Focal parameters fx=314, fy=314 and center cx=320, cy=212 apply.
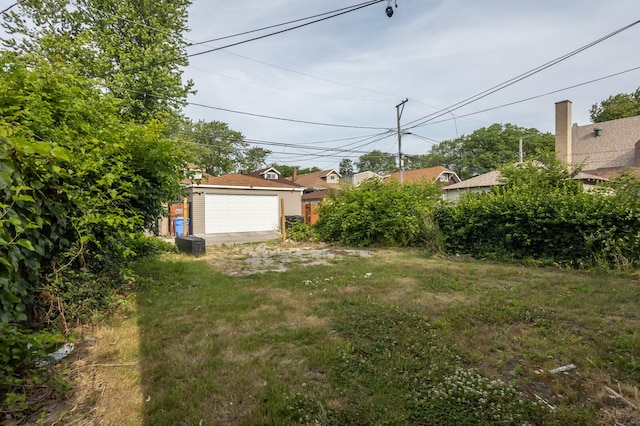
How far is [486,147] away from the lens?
3816 cm

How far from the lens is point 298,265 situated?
6.80m

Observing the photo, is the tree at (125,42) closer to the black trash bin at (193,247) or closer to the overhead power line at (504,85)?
the black trash bin at (193,247)

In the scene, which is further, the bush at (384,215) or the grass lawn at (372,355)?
the bush at (384,215)

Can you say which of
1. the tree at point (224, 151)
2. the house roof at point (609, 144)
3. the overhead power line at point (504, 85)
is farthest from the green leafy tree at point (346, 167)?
the overhead power line at point (504, 85)

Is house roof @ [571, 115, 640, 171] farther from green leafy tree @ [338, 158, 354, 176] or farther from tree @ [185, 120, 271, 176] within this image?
green leafy tree @ [338, 158, 354, 176]

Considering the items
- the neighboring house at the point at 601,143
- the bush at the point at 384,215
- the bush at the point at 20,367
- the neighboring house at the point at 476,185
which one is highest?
the neighboring house at the point at 601,143

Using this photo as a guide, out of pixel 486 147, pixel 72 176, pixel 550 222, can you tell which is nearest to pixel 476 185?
pixel 550 222

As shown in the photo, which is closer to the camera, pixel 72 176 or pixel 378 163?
pixel 72 176

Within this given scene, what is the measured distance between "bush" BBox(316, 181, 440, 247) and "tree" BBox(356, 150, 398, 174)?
33243 mm

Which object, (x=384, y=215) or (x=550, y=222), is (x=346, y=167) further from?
(x=550, y=222)

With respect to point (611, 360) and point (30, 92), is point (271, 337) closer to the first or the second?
point (611, 360)

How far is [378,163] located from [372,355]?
5367 centimetres

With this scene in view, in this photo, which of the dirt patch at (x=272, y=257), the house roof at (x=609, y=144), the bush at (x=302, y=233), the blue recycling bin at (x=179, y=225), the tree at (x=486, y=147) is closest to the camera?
the dirt patch at (x=272, y=257)

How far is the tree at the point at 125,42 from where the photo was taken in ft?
39.2
